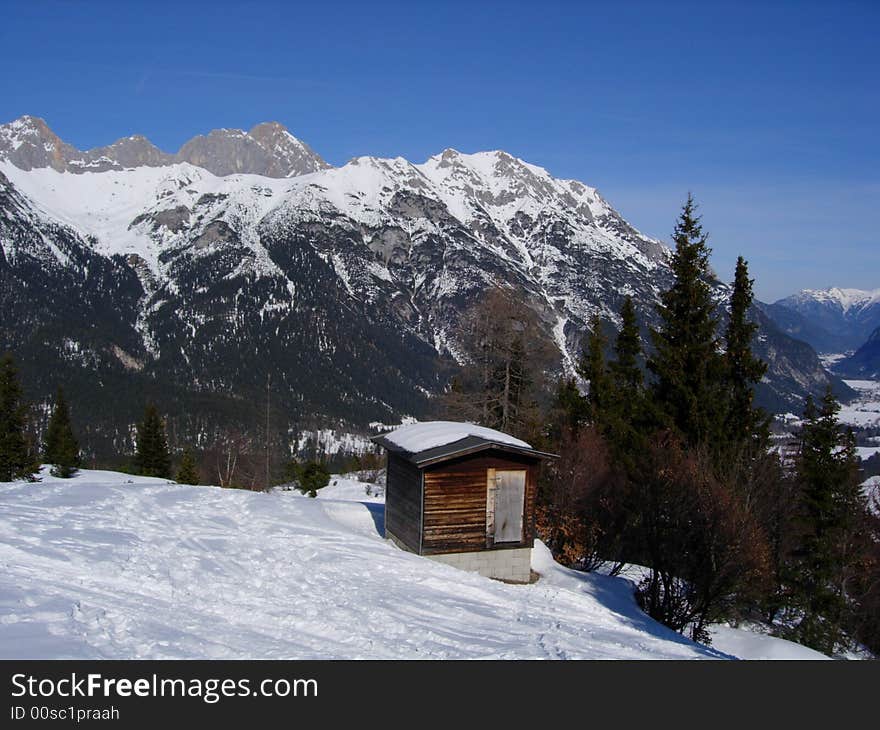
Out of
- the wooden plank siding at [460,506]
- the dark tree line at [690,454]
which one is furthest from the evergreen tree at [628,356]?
the wooden plank siding at [460,506]

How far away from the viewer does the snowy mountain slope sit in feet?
35.0

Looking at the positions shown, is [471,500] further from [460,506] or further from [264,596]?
[264,596]

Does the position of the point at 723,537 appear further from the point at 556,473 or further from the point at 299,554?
the point at 299,554

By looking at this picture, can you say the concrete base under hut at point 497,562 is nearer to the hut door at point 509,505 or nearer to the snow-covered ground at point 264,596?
the hut door at point 509,505

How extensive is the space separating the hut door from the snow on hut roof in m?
1.05

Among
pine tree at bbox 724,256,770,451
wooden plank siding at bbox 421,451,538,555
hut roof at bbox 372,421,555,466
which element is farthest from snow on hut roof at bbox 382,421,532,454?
pine tree at bbox 724,256,770,451

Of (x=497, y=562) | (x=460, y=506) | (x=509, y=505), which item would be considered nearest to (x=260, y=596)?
(x=460, y=506)

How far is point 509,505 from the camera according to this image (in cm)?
2000

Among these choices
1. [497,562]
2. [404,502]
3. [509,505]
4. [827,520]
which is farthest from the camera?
[827,520]

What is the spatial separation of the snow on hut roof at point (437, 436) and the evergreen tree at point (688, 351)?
1075 centimetres

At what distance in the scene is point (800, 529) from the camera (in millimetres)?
26922

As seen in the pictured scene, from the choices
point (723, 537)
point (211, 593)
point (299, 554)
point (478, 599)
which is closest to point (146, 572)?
point (211, 593)

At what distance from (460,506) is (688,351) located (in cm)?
1436
